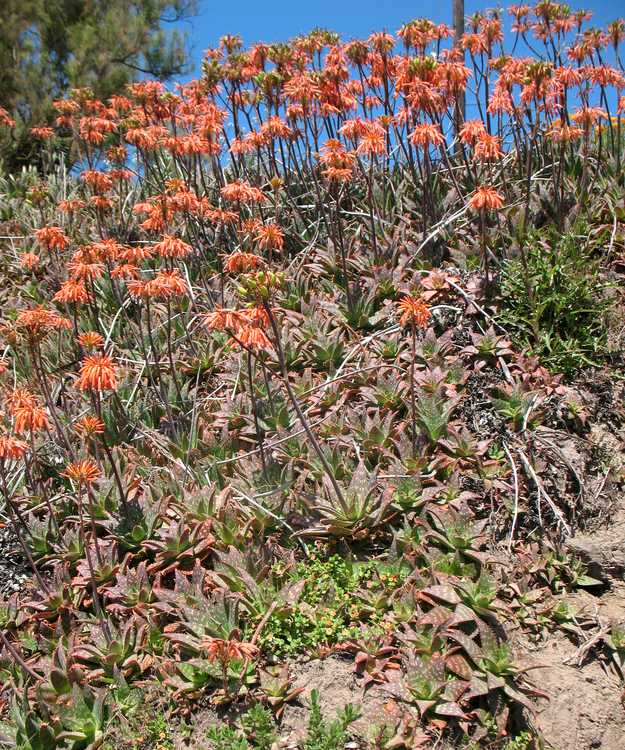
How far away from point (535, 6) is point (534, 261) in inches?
98.0

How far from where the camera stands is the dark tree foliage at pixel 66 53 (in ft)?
41.8

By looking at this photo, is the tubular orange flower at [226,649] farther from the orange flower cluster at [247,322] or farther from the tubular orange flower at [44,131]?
the tubular orange flower at [44,131]

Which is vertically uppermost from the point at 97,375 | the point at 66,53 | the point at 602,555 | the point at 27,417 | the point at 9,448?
the point at 66,53

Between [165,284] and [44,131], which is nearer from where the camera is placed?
[165,284]

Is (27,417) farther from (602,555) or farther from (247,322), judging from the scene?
(602,555)

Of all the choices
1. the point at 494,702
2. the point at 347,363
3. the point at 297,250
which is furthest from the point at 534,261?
the point at 494,702

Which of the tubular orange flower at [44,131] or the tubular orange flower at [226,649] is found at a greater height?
the tubular orange flower at [44,131]

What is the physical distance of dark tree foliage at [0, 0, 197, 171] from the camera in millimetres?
12734

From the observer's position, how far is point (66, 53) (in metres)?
13.9

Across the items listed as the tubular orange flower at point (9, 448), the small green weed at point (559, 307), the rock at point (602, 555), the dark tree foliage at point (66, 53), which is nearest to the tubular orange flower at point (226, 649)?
the tubular orange flower at point (9, 448)

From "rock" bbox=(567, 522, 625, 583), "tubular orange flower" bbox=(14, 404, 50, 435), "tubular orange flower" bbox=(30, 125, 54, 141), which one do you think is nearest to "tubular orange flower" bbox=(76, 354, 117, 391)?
"tubular orange flower" bbox=(14, 404, 50, 435)

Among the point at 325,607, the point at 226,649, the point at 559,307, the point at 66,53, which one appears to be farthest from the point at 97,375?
the point at 66,53

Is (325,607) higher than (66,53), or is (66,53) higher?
(66,53)

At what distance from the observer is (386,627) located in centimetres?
387
